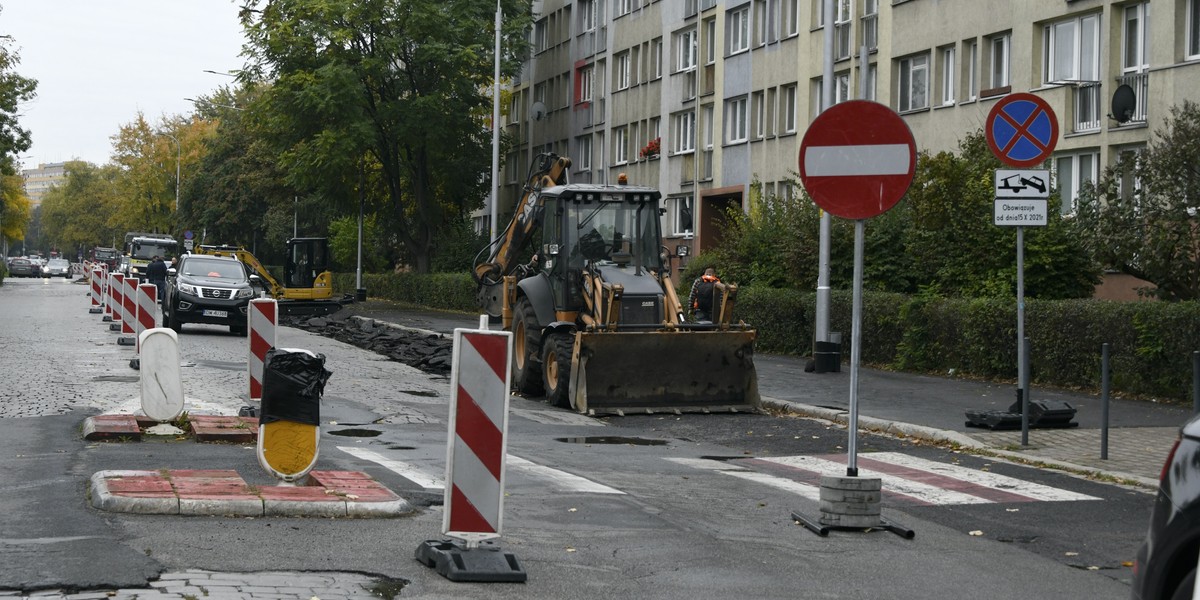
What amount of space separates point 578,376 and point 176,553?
10.7 meters

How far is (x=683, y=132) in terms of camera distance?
52.3 m

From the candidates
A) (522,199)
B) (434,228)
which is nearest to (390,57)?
(434,228)

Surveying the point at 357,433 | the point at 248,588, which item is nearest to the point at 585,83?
the point at 357,433

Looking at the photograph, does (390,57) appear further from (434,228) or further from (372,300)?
(372,300)

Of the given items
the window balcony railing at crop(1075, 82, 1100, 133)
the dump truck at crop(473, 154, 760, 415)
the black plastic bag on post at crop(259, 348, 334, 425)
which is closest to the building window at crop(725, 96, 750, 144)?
the window balcony railing at crop(1075, 82, 1100, 133)

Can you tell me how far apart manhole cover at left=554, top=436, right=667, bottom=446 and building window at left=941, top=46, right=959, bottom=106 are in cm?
2273

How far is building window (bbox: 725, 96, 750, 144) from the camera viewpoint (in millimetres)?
47281

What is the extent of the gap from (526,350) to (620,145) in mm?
39540

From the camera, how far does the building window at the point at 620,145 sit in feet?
190

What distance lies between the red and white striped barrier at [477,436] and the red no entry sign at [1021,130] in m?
7.92

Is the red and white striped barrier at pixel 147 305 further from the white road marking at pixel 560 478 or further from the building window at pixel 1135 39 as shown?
the building window at pixel 1135 39

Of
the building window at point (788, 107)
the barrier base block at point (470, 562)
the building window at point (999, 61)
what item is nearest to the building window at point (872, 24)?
the building window at point (788, 107)

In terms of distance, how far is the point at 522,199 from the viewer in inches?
917

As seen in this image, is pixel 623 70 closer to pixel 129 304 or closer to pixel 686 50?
pixel 686 50
